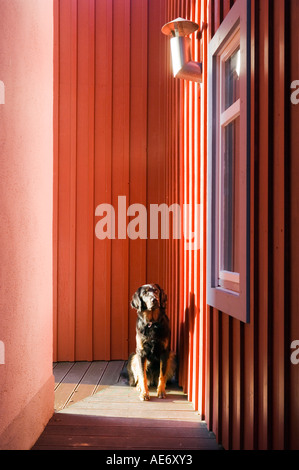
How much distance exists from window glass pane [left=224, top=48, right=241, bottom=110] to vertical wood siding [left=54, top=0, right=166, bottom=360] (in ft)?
7.28

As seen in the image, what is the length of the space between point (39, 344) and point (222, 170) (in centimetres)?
186

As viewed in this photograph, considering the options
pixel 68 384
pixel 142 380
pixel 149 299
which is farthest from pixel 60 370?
pixel 149 299

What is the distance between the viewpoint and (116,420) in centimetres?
350

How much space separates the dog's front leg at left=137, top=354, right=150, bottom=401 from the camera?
4008 millimetres

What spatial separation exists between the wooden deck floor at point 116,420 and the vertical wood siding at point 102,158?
752mm

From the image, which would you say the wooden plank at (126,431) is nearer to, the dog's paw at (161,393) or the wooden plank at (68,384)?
the wooden plank at (68,384)

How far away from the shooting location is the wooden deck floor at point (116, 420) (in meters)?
3.05

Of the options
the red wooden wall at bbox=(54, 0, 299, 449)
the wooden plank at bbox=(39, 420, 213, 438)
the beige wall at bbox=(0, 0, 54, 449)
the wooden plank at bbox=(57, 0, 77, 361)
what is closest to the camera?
the beige wall at bbox=(0, 0, 54, 449)

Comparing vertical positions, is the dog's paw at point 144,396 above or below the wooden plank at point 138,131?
below

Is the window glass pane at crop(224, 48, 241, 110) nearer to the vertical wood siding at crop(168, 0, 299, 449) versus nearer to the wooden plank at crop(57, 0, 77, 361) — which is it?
the vertical wood siding at crop(168, 0, 299, 449)

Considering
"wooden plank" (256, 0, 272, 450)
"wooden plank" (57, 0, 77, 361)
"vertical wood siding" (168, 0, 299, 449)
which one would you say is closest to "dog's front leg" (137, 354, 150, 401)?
"vertical wood siding" (168, 0, 299, 449)

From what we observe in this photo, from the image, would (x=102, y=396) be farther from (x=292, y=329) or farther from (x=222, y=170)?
(x=292, y=329)

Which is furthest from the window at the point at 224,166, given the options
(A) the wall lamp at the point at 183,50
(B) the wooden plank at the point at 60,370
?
(B) the wooden plank at the point at 60,370
